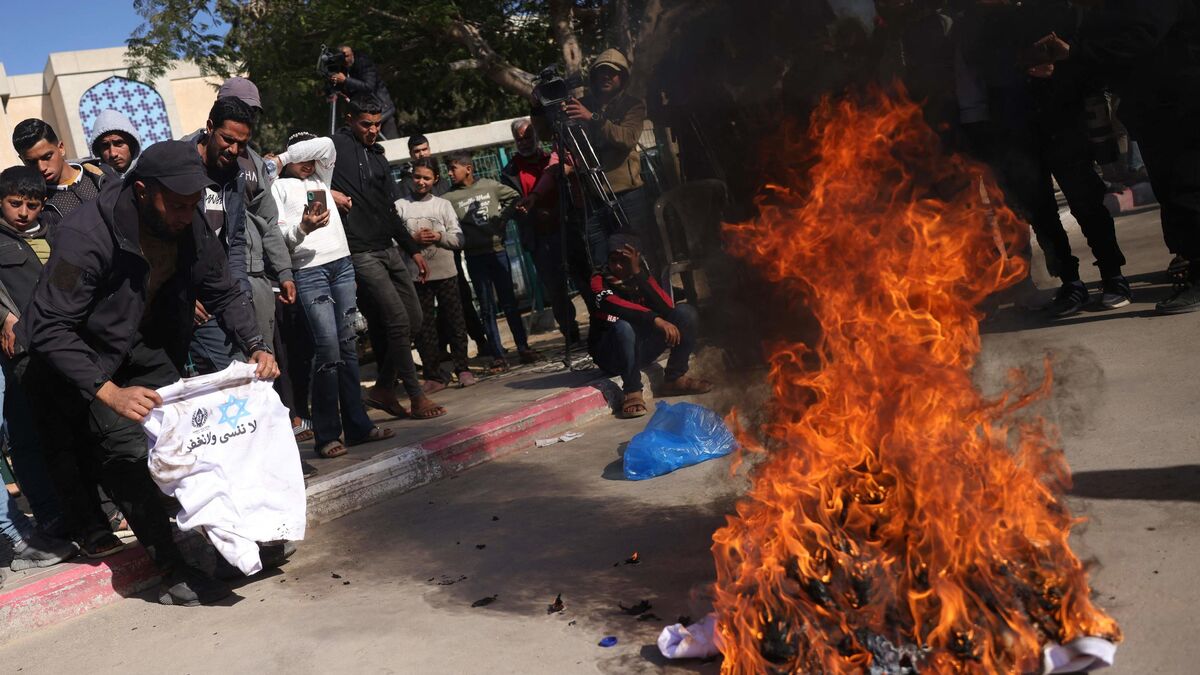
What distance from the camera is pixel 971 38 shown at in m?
6.31

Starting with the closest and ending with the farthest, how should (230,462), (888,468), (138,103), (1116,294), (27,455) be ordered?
1. (888,468)
2. (230,462)
3. (27,455)
4. (1116,294)
5. (138,103)

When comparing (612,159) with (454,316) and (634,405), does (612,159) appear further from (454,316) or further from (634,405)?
(454,316)

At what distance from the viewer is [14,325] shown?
17.9 feet

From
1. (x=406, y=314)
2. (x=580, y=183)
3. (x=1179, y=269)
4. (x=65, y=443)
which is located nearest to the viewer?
(x=65, y=443)

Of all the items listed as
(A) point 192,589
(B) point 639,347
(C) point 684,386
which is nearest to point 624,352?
(B) point 639,347

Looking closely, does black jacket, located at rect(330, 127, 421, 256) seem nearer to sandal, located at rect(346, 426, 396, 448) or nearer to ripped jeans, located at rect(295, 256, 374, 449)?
ripped jeans, located at rect(295, 256, 374, 449)

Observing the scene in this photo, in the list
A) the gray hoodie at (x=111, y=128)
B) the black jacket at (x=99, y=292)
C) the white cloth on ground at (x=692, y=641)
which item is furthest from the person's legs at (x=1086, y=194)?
the gray hoodie at (x=111, y=128)

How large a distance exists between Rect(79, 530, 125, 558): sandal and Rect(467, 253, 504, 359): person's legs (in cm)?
488

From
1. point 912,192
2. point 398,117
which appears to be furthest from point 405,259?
point 398,117

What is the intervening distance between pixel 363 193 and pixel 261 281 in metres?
1.15

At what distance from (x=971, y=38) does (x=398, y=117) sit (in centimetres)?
1614

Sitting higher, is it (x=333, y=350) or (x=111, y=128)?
(x=111, y=128)

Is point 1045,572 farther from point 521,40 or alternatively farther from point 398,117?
point 398,117

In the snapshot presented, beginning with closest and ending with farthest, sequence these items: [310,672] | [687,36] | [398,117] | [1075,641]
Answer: [1075,641]
[310,672]
[687,36]
[398,117]
